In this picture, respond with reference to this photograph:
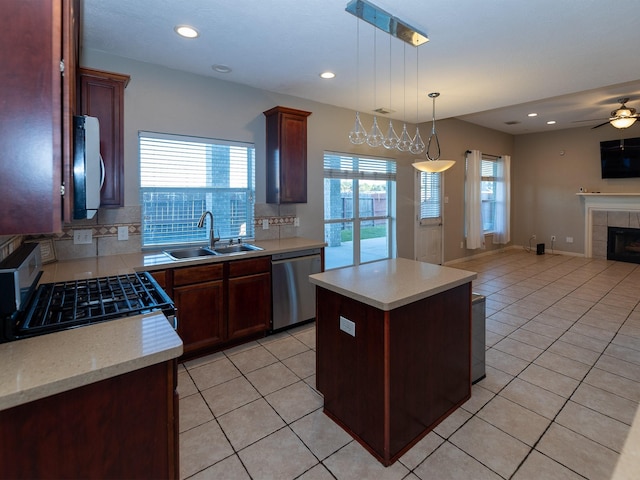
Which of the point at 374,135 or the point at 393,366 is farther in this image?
the point at 374,135

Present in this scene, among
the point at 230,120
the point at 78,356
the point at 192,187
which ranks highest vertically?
the point at 230,120

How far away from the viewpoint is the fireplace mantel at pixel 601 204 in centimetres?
652

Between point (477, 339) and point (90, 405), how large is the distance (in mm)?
2408

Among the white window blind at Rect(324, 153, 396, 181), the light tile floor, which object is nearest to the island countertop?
the light tile floor

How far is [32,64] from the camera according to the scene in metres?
0.89

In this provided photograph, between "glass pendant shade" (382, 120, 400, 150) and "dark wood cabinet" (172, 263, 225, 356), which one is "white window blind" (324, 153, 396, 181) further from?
"dark wood cabinet" (172, 263, 225, 356)

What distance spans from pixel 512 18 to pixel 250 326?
328cm

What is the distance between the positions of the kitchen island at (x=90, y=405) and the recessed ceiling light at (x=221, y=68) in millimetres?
2793

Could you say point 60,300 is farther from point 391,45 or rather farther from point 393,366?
point 391,45

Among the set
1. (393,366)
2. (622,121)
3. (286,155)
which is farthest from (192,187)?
(622,121)

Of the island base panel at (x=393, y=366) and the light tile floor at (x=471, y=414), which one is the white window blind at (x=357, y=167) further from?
the island base panel at (x=393, y=366)

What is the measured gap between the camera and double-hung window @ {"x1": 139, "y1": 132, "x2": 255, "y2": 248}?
3.25 meters

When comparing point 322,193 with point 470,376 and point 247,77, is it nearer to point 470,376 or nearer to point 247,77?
point 247,77

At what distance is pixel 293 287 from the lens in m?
3.48
